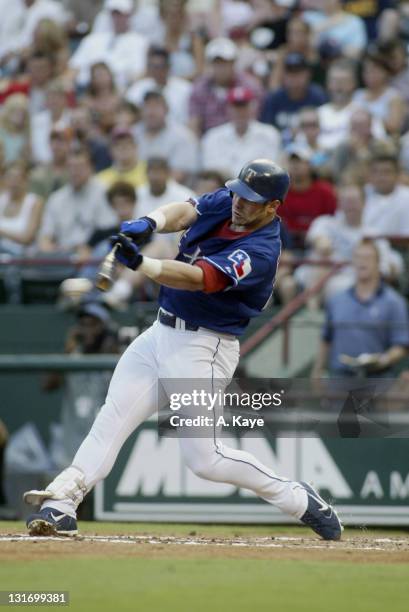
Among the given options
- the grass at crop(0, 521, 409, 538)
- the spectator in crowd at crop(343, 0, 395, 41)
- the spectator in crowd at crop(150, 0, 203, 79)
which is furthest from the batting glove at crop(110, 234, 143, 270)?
the spectator in crowd at crop(343, 0, 395, 41)

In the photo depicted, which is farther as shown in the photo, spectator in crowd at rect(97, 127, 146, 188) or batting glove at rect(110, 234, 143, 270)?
spectator in crowd at rect(97, 127, 146, 188)

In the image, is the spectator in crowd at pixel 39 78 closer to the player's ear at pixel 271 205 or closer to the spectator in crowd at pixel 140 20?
the spectator in crowd at pixel 140 20

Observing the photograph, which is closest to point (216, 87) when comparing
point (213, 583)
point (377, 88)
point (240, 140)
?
point (240, 140)

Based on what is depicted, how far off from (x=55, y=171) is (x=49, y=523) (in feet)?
22.3

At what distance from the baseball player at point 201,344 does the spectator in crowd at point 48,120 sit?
720 cm

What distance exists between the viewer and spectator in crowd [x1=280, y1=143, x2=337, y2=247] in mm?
11219

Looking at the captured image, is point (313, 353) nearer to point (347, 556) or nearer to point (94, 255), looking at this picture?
point (94, 255)

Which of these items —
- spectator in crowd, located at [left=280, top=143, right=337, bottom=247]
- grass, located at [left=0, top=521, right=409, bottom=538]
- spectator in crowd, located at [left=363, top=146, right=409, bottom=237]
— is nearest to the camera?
grass, located at [left=0, top=521, right=409, bottom=538]

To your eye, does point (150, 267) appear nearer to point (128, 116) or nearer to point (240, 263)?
point (240, 263)

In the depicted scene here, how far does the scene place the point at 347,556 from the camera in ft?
20.7

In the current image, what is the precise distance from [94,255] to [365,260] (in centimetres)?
262

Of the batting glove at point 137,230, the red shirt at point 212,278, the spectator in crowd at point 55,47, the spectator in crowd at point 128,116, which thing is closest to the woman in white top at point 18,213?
the spectator in crowd at point 128,116

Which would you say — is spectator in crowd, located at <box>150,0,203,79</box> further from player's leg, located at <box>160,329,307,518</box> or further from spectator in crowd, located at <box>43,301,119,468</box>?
player's leg, located at <box>160,329,307,518</box>

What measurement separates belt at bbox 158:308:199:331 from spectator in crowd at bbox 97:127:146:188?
553cm
